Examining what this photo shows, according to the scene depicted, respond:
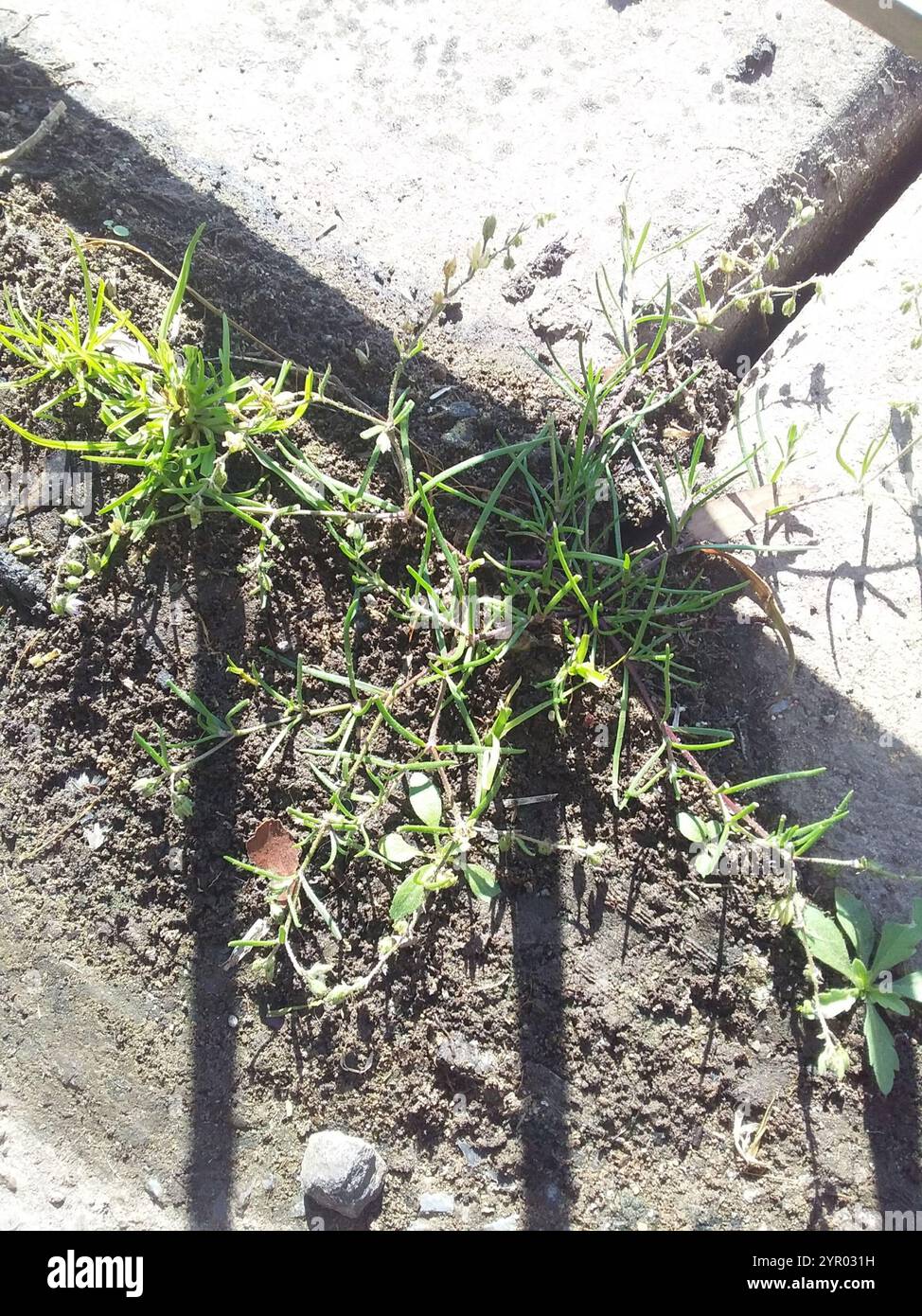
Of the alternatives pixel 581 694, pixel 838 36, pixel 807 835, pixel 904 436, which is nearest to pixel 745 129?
pixel 838 36

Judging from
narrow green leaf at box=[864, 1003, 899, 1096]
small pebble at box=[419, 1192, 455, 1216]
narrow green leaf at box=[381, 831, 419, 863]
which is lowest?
small pebble at box=[419, 1192, 455, 1216]

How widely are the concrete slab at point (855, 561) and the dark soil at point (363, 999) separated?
0.65ft

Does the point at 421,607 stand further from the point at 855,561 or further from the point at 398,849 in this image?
the point at 855,561

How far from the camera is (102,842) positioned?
156cm

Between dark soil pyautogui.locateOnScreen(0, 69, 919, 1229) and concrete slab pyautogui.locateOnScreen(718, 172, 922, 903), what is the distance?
20cm

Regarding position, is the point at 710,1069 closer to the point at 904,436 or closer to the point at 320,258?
the point at 904,436

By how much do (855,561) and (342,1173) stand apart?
1.57 m

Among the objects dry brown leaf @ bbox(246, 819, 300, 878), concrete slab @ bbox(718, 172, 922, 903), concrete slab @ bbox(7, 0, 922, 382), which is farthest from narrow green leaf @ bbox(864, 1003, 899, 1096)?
concrete slab @ bbox(7, 0, 922, 382)

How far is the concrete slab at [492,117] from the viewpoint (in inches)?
79.7

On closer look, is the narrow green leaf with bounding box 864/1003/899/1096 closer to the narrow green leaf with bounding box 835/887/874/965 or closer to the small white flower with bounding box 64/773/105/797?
the narrow green leaf with bounding box 835/887/874/965

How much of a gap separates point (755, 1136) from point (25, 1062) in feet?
4.29

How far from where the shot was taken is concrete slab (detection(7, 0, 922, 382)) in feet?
6.64
